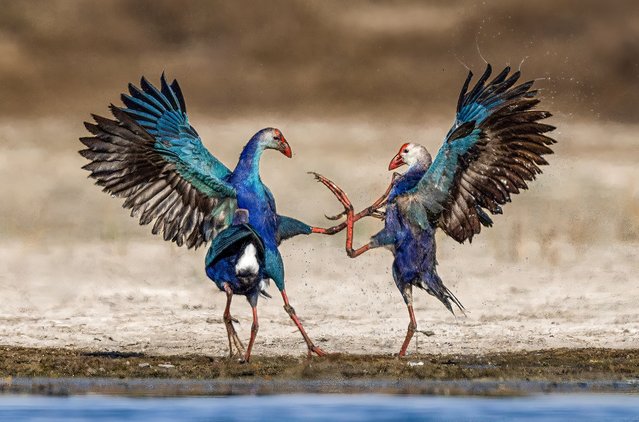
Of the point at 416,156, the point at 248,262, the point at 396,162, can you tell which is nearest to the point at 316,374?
the point at 248,262

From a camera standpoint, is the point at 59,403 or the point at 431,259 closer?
the point at 59,403

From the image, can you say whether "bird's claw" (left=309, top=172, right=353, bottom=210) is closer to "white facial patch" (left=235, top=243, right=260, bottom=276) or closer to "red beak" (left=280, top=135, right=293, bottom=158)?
"red beak" (left=280, top=135, right=293, bottom=158)

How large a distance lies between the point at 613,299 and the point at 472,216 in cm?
498

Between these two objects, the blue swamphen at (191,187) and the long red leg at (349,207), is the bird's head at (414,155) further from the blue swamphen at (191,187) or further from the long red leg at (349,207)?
the blue swamphen at (191,187)

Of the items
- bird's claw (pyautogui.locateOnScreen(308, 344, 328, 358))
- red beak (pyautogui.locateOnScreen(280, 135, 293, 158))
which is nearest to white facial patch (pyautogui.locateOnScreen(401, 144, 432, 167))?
red beak (pyautogui.locateOnScreen(280, 135, 293, 158))

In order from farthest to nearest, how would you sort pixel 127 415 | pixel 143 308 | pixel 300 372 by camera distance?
pixel 143 308 < pixel 300 372 < pixel 127 415

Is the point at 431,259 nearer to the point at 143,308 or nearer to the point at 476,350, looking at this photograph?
the point at 476,350

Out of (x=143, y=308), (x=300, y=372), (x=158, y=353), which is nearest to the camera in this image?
(x=300, y=372)

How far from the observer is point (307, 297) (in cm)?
3219

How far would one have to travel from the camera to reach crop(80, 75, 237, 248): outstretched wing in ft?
90.3

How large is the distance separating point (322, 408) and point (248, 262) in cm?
376

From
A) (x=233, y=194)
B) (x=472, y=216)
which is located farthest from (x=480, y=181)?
(x=233, y=194)

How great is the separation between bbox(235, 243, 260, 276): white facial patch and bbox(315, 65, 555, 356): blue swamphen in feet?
3.90

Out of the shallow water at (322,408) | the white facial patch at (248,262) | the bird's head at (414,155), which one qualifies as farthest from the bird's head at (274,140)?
the shallow water at (322,408)
